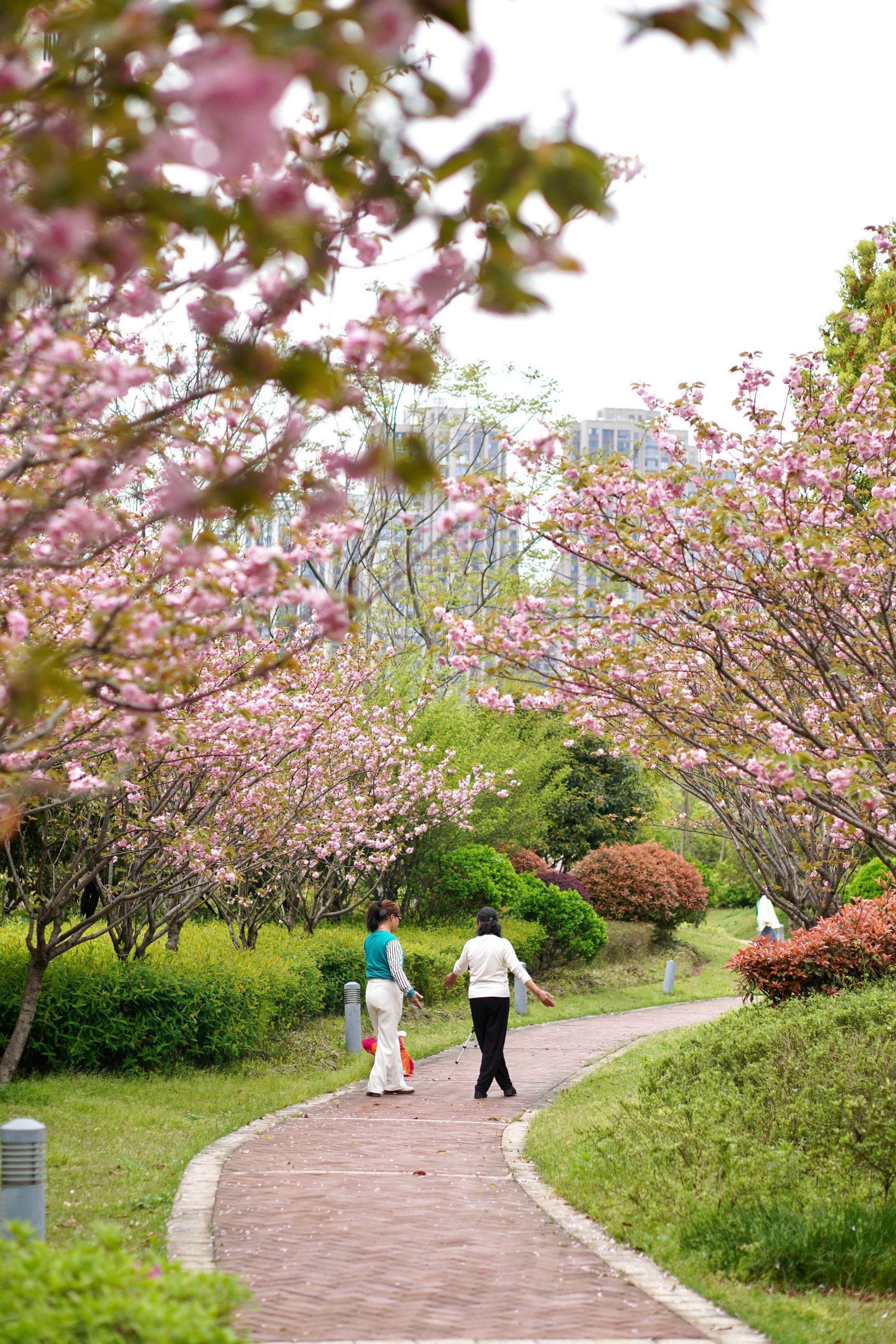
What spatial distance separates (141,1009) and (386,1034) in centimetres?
226

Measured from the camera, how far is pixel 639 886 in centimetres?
2741

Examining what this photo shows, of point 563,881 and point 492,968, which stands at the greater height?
point 492,968

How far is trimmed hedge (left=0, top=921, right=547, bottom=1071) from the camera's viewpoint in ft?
36.0

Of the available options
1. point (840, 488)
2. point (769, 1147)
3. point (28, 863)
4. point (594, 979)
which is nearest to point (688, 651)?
point (840, 488)

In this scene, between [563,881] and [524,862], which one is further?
[524,862]

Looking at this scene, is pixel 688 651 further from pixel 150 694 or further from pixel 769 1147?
pixel 150 694

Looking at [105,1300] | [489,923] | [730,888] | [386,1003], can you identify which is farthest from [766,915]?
[730,888]

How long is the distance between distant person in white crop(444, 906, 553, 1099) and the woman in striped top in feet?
1.69

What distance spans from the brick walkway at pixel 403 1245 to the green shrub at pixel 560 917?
12170mm

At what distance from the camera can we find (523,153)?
217cm

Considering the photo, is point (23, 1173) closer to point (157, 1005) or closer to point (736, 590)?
point (736, 590)

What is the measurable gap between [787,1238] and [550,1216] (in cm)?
145

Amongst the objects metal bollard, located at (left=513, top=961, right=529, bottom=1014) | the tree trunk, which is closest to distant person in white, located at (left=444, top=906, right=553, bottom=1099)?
the tree trunk

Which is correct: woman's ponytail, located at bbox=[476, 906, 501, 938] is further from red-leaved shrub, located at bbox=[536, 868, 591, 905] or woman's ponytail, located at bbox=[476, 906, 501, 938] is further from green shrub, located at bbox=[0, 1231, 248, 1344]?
red-leaved shrub, located at bbox=[536, 868, 591, 905]
